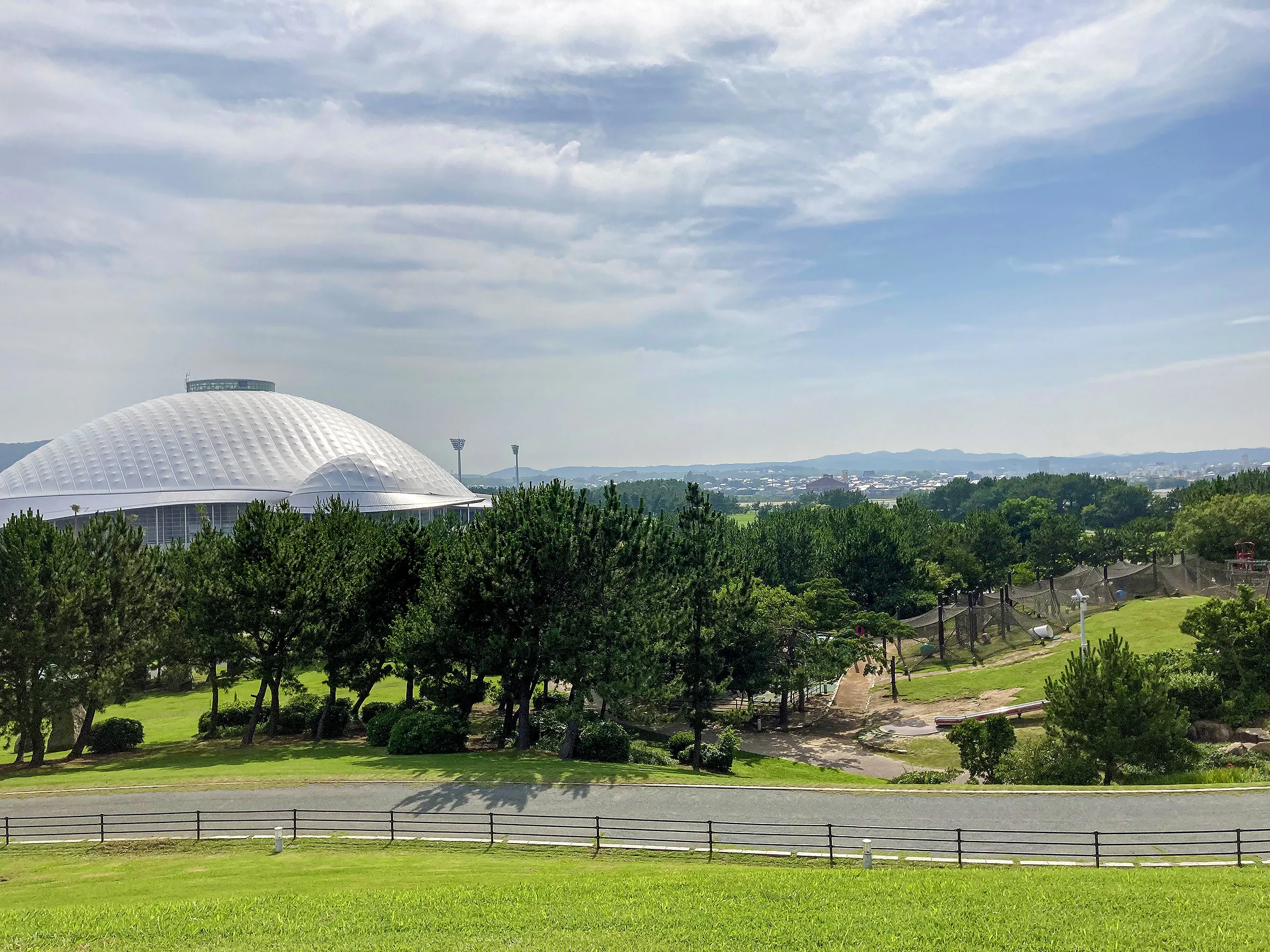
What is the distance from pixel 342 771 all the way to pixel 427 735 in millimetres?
4534

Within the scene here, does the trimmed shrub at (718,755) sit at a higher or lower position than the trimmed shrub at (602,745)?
lower

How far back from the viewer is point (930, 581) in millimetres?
72188

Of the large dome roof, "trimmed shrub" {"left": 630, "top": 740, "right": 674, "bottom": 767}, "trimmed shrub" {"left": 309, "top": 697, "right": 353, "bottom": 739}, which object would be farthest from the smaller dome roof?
"trimmed shrub" {"left": 630, "top": 740, "right": 674, "bottom": 767}

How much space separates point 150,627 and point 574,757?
71.3 ft

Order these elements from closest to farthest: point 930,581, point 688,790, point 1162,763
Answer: point 688,790, point 1162,763, point 930,581

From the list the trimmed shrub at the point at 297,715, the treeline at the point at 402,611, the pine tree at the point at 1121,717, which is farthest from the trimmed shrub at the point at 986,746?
the trimmed shrub at the point at 297,715

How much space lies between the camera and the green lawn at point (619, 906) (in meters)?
15.1

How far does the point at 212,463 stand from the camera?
109m

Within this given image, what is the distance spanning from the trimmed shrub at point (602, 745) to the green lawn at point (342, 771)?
1.31m

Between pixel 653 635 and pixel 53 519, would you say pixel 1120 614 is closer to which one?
pixel 653 635

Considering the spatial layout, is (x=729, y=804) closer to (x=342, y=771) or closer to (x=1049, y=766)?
(x=1049, y=766)

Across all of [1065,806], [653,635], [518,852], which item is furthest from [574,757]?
[1065,806]

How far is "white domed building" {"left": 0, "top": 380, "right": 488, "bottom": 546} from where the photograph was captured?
101750mm

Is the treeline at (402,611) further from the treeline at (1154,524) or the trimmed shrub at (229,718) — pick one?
the treeline at (1154,524)
